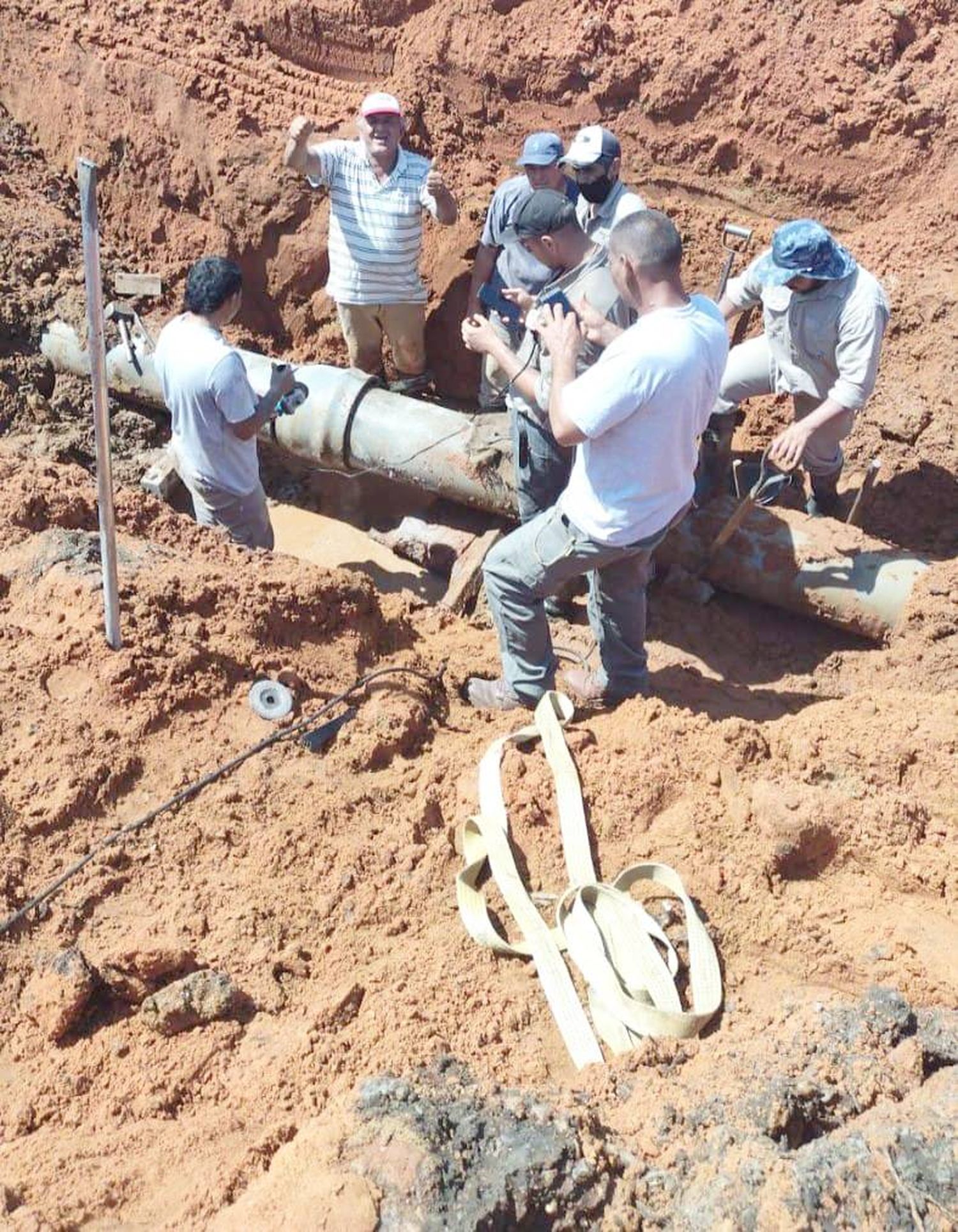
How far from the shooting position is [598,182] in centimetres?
542

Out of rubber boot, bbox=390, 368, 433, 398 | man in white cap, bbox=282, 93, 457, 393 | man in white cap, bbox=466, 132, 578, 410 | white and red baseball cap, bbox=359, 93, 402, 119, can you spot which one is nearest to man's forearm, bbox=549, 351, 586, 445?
man in white cap, bbox=466, 132, 578, 410

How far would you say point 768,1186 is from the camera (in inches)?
89.2

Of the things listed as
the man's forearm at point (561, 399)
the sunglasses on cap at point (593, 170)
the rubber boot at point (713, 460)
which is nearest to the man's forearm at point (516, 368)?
the man's forearm at point (561, 399)

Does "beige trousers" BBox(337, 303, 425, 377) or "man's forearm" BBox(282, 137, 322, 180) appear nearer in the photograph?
"man's forearm" BBox(282, 137, 322, 180)

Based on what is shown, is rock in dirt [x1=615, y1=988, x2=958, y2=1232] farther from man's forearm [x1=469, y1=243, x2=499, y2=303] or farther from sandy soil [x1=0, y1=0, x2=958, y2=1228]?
man's forearm [x1=469, y1=243, x2=499, y2=303]

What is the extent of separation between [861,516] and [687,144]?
2874 millimetres

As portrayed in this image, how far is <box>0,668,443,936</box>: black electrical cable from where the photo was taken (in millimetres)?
3219

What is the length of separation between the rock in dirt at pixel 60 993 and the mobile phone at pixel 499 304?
13.3 feet

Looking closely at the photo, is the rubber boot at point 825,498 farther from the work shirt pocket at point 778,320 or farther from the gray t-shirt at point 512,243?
the gray t-shirt at point 512,243

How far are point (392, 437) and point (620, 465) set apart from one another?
2.48 metres

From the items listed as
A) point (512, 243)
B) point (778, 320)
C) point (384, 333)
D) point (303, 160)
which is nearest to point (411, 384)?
point (384, 333)

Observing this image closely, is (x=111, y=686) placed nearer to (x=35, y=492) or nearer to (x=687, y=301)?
(x=35, y=492)

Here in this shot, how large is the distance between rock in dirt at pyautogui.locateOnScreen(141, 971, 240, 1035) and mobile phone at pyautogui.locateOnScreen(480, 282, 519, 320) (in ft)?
13.1

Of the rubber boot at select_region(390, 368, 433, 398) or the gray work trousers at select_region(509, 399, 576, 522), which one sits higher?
the gray work trousers at select_region(509, 399, 576, 522)
